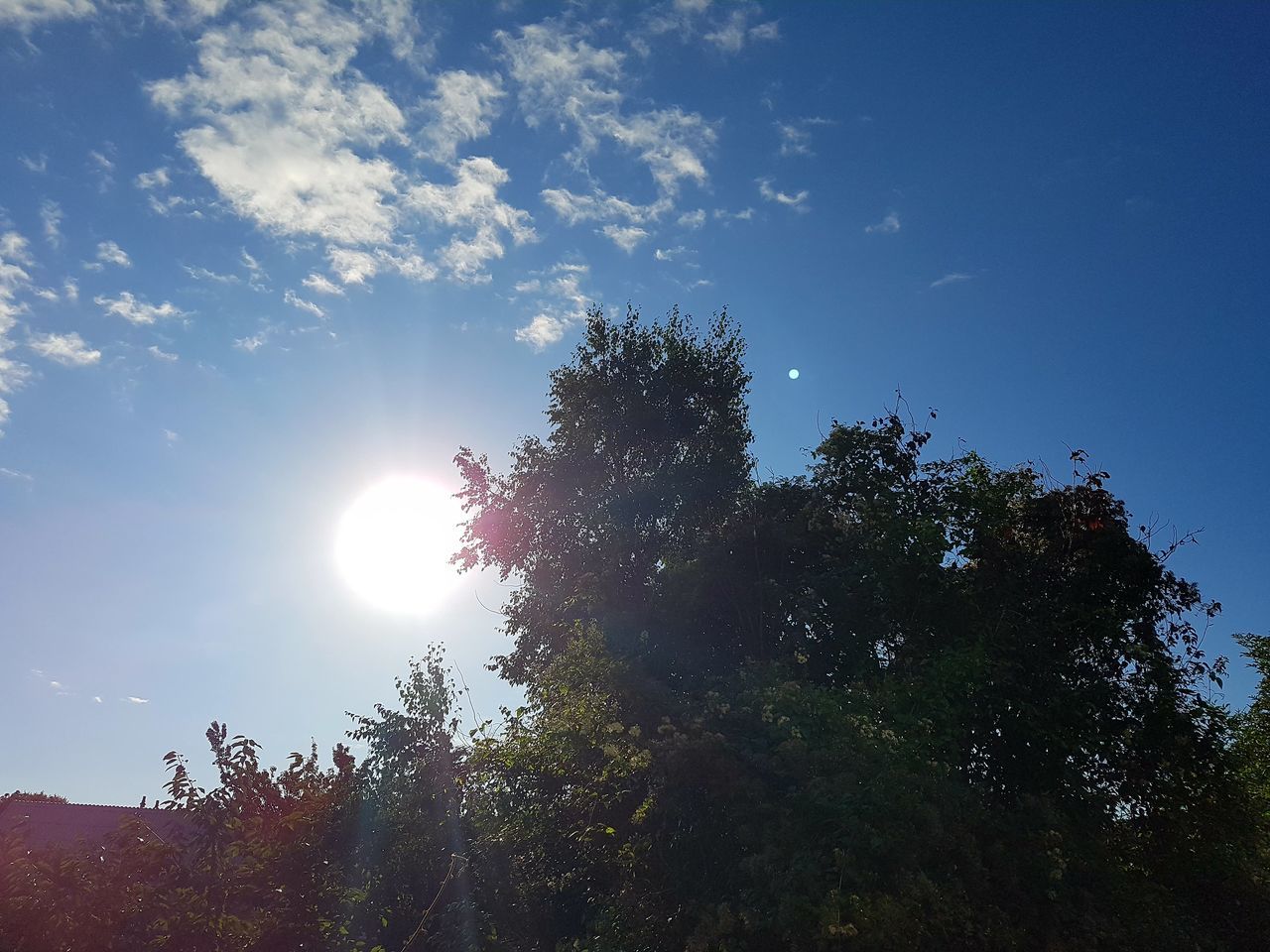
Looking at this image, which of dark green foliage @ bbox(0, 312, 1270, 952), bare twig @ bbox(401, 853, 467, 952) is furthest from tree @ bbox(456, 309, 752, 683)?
bare twig @ bbox(401, 853, 467, 952)

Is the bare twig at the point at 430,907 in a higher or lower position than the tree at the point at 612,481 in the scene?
lower

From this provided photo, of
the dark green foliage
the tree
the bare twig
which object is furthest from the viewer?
the tree

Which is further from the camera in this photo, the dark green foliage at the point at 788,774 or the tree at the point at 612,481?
the tree at the point at 612,481

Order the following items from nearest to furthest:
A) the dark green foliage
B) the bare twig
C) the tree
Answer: the bare twig, the dark green foliage, the tree

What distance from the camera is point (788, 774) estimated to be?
1185 cm

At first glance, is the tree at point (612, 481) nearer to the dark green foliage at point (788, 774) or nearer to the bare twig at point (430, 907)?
the dark green foliage at point (788, 774)

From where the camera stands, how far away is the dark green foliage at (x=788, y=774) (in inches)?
358

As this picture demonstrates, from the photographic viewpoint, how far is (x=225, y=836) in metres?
5.91

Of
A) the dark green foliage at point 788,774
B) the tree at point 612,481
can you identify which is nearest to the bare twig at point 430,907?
the dark green foliage at point 788,774

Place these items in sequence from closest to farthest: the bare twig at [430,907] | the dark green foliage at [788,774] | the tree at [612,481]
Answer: the bare twig at [430,907], the dark green foliage at [788,774], the tree at [612,481]

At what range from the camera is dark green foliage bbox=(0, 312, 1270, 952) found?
29.8 feet

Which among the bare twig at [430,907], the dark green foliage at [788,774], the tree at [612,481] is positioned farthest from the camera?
the tree at [612,481]

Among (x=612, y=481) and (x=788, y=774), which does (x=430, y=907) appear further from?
(x=612, y=481)

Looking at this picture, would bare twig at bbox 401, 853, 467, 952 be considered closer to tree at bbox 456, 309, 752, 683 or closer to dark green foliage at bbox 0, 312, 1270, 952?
dark green foliage at bbox 0, 312, 1270, 952
